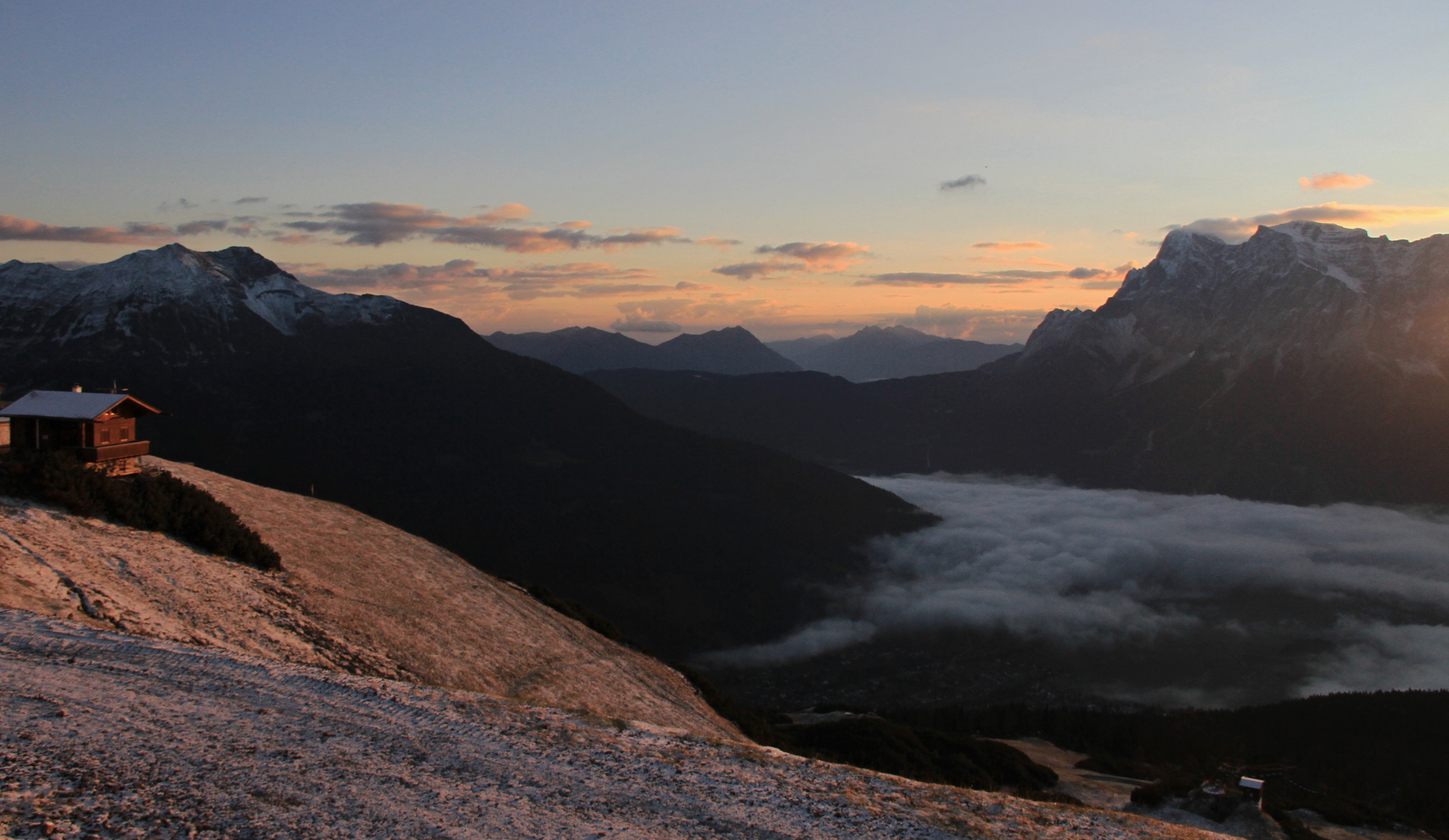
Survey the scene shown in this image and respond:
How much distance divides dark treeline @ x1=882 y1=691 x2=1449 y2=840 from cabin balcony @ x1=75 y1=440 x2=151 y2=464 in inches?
3161

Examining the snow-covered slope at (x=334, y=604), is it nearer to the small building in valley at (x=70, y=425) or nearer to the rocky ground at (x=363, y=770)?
the rocky ground at (x=363, y=770)

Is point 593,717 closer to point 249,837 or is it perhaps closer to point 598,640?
point 249,837

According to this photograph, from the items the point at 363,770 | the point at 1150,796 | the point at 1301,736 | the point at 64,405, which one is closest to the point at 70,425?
the point at 64,405

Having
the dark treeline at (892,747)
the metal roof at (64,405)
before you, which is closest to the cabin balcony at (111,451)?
the metal roof at (64,405)

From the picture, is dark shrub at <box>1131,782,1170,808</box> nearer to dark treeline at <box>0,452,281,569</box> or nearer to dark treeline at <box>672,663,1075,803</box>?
dark treeline at <box>672,663,1075,803</box>

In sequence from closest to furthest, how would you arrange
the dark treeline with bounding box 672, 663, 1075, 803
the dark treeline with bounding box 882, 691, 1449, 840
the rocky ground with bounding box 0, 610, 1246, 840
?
the rocky ground with bounding box 0, 610, 1246, 840
the dark treeline with bounding box 672, 663, 1075, 803
the dark treeline with bounding box 882, 691, 1449, 840

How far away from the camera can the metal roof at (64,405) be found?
34.5 m

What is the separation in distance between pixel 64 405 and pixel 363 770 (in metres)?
30.1

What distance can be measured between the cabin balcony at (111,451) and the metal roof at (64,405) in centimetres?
156

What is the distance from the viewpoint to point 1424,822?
7856 cm

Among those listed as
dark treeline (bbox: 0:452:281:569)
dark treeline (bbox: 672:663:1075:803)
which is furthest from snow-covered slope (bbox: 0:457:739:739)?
dark treeline (bbox: 672:663:1075:803)

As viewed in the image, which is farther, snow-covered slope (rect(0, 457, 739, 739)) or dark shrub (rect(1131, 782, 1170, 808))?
dark shrub (rect(1131, 782, 1170, 808))

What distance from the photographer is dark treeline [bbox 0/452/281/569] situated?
31000mm

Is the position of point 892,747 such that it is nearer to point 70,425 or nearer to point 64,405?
point 70,425
